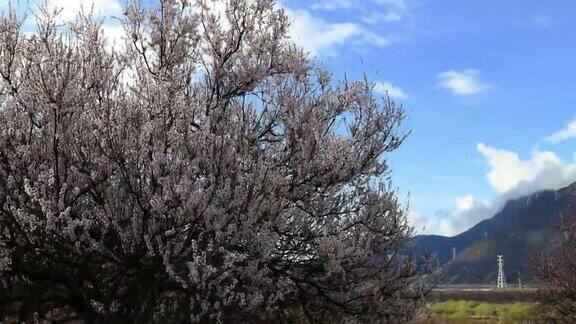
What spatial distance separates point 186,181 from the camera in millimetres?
9266

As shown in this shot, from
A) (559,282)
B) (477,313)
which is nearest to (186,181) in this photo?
(559,282)

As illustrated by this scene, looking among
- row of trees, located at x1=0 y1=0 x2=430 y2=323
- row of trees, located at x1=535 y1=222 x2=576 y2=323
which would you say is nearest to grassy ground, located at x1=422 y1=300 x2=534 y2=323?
row of trees, located at x1=535 y1=222 x2=576 y2=323

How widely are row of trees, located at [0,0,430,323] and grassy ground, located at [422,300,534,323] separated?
78.5 feet

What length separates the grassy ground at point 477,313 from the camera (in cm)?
3794

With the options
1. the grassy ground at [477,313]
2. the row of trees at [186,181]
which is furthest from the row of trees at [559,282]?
the row of trees at [186,181]

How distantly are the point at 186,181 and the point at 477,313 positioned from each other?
140ft

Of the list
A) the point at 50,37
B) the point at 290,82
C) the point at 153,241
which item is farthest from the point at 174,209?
the point at 290,82

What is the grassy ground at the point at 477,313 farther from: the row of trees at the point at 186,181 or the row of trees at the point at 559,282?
the row of trees at the point at 186,181

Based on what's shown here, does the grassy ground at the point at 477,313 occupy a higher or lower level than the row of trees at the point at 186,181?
lower

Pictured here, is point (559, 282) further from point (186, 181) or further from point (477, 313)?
point (186, 181)

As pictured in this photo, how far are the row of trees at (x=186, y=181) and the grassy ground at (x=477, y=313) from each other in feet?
78.5

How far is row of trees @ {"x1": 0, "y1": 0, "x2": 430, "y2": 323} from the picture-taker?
9844mm

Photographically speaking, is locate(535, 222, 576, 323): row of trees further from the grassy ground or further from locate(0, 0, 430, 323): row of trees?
locate(0, 0, 430, 323): row of trees

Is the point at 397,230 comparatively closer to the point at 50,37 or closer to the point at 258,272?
the point at 258,272
